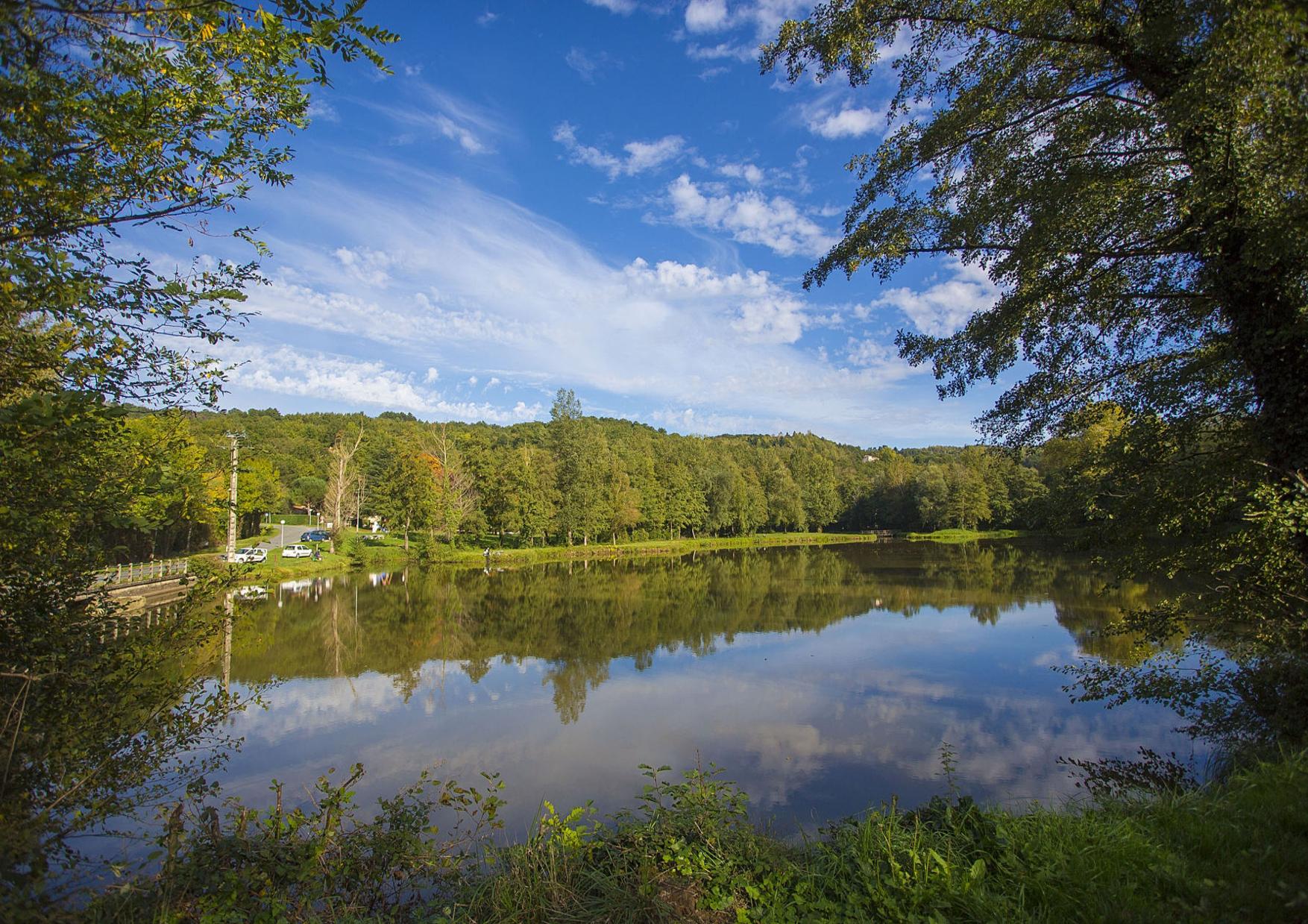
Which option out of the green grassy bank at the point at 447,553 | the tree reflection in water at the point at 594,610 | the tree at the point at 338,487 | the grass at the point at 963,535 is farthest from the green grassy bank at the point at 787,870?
the grass at the point at 963,535

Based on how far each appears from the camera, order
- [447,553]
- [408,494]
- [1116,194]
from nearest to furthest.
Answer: [1116,194]
[408,494]
[447,553]

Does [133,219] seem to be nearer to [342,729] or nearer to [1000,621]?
[342,729]

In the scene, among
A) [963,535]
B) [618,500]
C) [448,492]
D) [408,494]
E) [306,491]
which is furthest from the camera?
[306,491]

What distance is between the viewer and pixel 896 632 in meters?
18.1

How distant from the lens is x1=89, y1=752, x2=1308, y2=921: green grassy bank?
3111mm

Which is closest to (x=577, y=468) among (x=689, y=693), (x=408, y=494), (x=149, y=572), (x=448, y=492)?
(x=448, y=492)

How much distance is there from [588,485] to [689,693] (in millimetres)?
33551

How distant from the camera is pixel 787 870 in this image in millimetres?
3961

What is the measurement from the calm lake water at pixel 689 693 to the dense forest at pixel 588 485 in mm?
4140

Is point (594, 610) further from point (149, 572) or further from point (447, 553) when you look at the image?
point (447, 553)

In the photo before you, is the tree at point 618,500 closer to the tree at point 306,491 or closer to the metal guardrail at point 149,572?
the metal guardrail at point 149,572

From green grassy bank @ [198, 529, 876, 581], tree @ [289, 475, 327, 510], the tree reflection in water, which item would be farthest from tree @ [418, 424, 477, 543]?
tree @ [289, 475, 327, 510]

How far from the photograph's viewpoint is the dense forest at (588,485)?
125ft

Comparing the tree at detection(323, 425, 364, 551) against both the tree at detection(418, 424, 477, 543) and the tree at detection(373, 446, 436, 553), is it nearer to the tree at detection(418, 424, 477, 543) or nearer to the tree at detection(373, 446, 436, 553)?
the tree at detection(373, 446, 436, 553)
